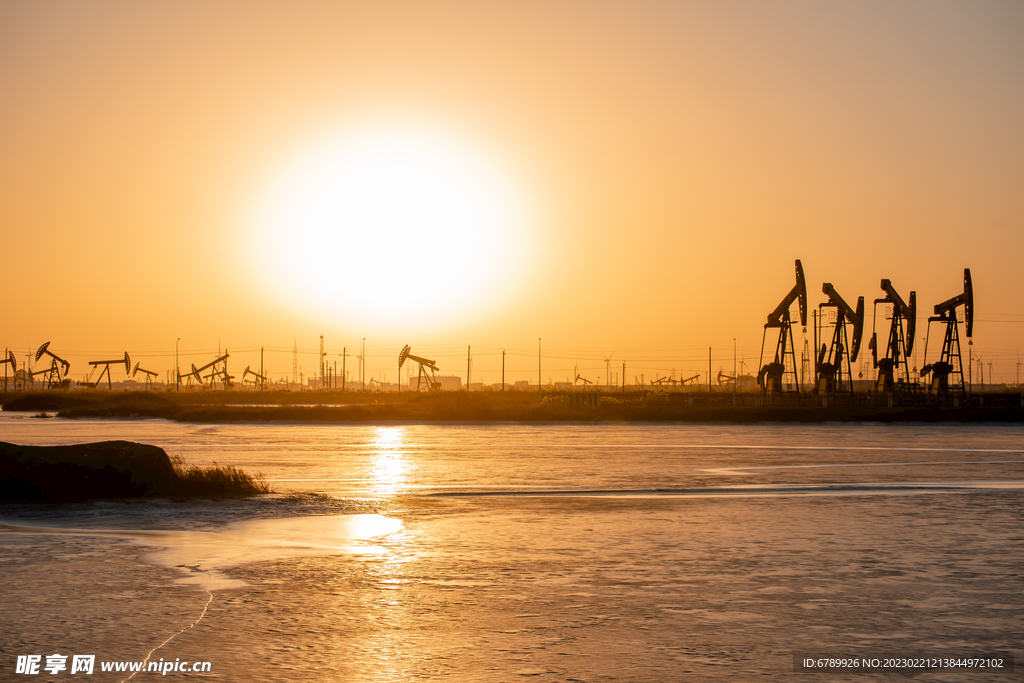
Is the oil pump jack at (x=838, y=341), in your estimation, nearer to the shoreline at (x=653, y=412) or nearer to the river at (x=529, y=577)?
the shoreline at (x=653, y=412)

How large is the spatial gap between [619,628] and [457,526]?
501 cm

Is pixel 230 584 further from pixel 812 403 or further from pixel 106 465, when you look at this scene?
pixel 812 403

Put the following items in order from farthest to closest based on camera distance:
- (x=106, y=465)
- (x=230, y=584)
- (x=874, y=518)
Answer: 1. (x=106, y=465)
2. (x=874, y=518)
3. (x=230, y=584)

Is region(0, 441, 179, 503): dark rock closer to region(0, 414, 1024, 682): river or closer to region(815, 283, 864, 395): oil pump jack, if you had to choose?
region(0, 414, 1024, 682): river

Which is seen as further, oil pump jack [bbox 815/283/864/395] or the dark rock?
oil pump jack [bbox 815/283/864/395]

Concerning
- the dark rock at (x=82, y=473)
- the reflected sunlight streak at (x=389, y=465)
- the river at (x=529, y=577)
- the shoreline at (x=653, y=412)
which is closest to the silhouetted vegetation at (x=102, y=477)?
the dark rock at (x=82, y=473)

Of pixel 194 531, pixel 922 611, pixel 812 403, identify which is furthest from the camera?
pixel 812 403

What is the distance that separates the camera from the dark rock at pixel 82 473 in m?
13.7

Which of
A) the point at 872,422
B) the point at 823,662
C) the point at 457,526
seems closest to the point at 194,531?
the point at 457,526

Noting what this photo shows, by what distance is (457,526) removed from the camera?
1101 centimetres

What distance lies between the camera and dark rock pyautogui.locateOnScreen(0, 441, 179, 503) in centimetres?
1369

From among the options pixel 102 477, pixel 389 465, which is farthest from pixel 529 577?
pixel 389 465

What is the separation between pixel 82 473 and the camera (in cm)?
1406

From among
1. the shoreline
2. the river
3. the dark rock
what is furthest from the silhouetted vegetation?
the shoreline
